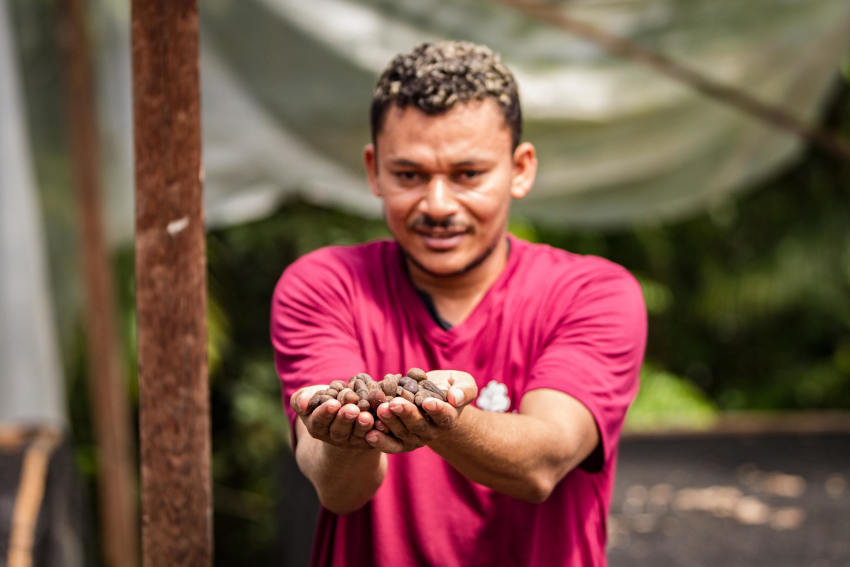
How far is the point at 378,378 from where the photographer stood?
1.25m

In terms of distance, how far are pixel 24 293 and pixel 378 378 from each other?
1482 millimetres

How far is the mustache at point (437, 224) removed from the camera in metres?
1.24

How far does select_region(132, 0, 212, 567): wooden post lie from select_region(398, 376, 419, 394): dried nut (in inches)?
16.8

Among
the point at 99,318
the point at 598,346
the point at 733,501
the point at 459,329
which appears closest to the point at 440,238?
the point at 459,329

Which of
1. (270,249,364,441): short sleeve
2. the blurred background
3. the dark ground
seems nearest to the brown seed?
(270,249,364,441): short sleeve

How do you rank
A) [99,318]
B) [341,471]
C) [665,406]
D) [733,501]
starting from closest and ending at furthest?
[341,471] < [99,318] < [733,501] < [665,406]

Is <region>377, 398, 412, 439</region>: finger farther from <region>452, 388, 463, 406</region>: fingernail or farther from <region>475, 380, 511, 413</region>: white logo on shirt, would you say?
<region>475, 380, 511, 413</region>: white logo on shirt

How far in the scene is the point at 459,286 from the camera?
1321 mm

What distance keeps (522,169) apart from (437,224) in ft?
0.62

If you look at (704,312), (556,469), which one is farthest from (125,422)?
(704,312)

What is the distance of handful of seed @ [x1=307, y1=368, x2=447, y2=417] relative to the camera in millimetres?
958

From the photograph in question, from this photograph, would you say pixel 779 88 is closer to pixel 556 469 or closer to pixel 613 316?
pixel 613 316

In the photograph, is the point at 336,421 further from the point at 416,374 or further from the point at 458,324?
the point at 458,324

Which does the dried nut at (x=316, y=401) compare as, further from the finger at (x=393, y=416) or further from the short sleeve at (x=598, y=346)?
the short sleeve at (x=598, y=346)
